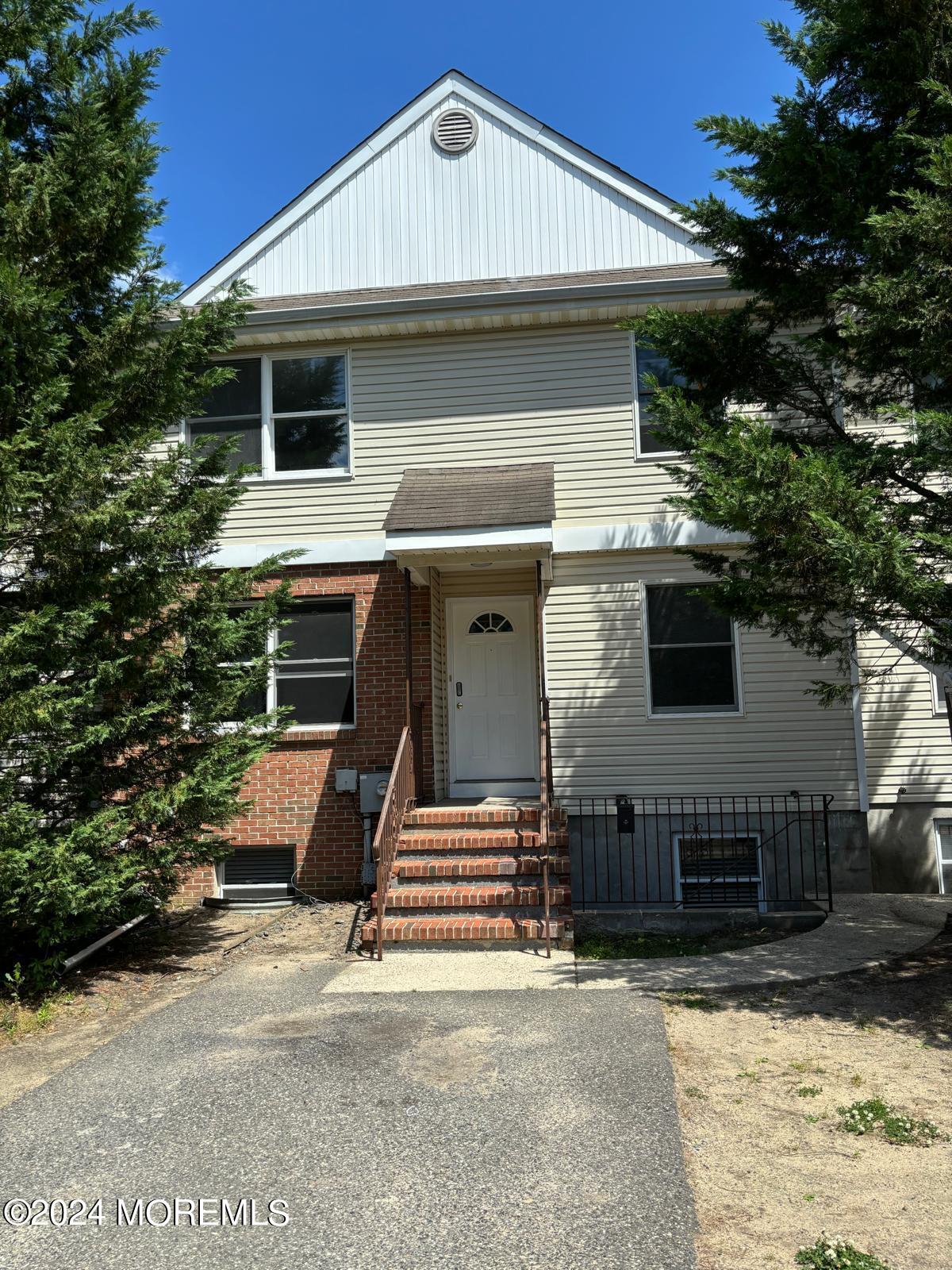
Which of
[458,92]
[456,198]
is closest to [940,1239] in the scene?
[456,198]

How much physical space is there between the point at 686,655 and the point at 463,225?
20.5 feet

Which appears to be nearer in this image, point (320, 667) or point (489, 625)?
point (320, 667)

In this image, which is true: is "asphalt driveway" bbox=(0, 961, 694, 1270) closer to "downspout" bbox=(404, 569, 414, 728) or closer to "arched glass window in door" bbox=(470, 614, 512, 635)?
"downspout" bbox=(404, 569, 414, 728)

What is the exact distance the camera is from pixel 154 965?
7.80m

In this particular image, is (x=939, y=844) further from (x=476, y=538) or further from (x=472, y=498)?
(x=472, y=498)

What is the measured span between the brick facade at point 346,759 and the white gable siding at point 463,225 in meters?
4.33

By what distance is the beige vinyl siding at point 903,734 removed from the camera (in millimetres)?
10852

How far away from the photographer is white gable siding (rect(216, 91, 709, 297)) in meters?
12.1

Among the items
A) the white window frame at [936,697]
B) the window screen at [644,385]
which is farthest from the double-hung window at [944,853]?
the window screen at [644,385]

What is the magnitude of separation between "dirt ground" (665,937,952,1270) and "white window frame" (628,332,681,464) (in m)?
5.91

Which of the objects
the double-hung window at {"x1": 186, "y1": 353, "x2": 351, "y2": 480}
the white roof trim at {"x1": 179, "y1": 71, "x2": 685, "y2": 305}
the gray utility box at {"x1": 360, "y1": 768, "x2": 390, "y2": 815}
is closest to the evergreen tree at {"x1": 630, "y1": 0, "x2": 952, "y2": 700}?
the gray utility box at {"x1": 360, "y1": 768, "x2": 390, "y2": 815}

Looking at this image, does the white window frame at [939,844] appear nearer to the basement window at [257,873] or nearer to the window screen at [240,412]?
the basement window at [257,873]

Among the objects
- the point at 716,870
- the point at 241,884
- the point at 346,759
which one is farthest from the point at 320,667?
the point at 716,870

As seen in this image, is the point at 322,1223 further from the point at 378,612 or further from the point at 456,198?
the point at 456,198
